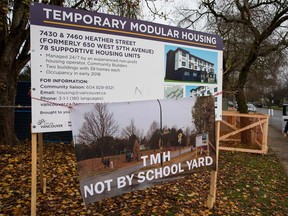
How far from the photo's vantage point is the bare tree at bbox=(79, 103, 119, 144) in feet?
9.89

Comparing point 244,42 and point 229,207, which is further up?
point 244,42

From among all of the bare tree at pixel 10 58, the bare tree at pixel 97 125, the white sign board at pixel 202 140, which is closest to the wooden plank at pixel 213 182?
the white sign board at pixel 202 140

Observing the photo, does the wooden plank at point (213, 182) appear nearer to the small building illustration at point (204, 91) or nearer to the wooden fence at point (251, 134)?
the small building illustration at point (204, 91)

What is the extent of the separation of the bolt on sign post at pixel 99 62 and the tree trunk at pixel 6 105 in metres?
4.23

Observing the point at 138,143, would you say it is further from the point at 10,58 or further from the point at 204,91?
the point at 10,58

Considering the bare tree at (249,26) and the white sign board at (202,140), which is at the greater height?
the bare tree at (249,26)

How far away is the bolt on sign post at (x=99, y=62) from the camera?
290 cm

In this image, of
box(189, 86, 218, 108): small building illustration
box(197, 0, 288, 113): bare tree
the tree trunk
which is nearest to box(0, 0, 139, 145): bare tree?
the tree trunk

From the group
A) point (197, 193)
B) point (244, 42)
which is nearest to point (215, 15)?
point (244, 42)

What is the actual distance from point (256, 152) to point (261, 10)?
5.95 meters

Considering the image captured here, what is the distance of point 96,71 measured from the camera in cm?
319

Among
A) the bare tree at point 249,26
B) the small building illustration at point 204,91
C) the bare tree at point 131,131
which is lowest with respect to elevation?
the bare tree at point 131,131

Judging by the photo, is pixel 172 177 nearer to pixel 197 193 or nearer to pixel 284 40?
pixel 197 193

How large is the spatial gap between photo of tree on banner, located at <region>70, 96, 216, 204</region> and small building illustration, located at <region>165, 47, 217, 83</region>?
1.11 feet
